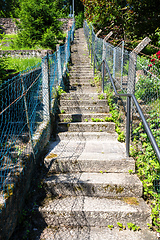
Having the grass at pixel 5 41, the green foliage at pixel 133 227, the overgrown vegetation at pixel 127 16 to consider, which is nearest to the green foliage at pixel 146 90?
the green foliage at pixel 133 227

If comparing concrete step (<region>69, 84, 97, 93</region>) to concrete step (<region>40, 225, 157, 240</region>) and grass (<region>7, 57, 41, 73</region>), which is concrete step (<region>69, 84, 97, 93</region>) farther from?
concrete step (<region>40, 225, 157, 240</region>)

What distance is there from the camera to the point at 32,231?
233 cm

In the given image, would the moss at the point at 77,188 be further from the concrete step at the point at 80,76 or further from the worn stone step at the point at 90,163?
the concrete step at the point at 80,76

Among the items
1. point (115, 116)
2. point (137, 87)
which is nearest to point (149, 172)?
point (115, 116)

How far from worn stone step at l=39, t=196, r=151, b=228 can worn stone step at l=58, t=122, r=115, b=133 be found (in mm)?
1735

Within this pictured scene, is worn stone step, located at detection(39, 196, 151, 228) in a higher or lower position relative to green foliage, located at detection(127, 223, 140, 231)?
higher

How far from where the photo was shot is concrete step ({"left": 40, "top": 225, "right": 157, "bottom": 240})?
221 cm

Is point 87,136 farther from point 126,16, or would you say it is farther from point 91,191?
point 126,16

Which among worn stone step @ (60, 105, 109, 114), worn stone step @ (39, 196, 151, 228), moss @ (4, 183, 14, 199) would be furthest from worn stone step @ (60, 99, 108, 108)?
moss @ (4, 183, 14, 199)

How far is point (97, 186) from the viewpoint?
8.57 ft

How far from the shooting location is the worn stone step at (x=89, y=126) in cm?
400

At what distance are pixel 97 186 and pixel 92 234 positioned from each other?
553 millimetres

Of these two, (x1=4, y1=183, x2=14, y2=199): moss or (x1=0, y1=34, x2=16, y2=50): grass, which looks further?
(x1=0, y1=34, x2=16, y2=50): grass

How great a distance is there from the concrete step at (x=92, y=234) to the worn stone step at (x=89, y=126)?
1.98 m
